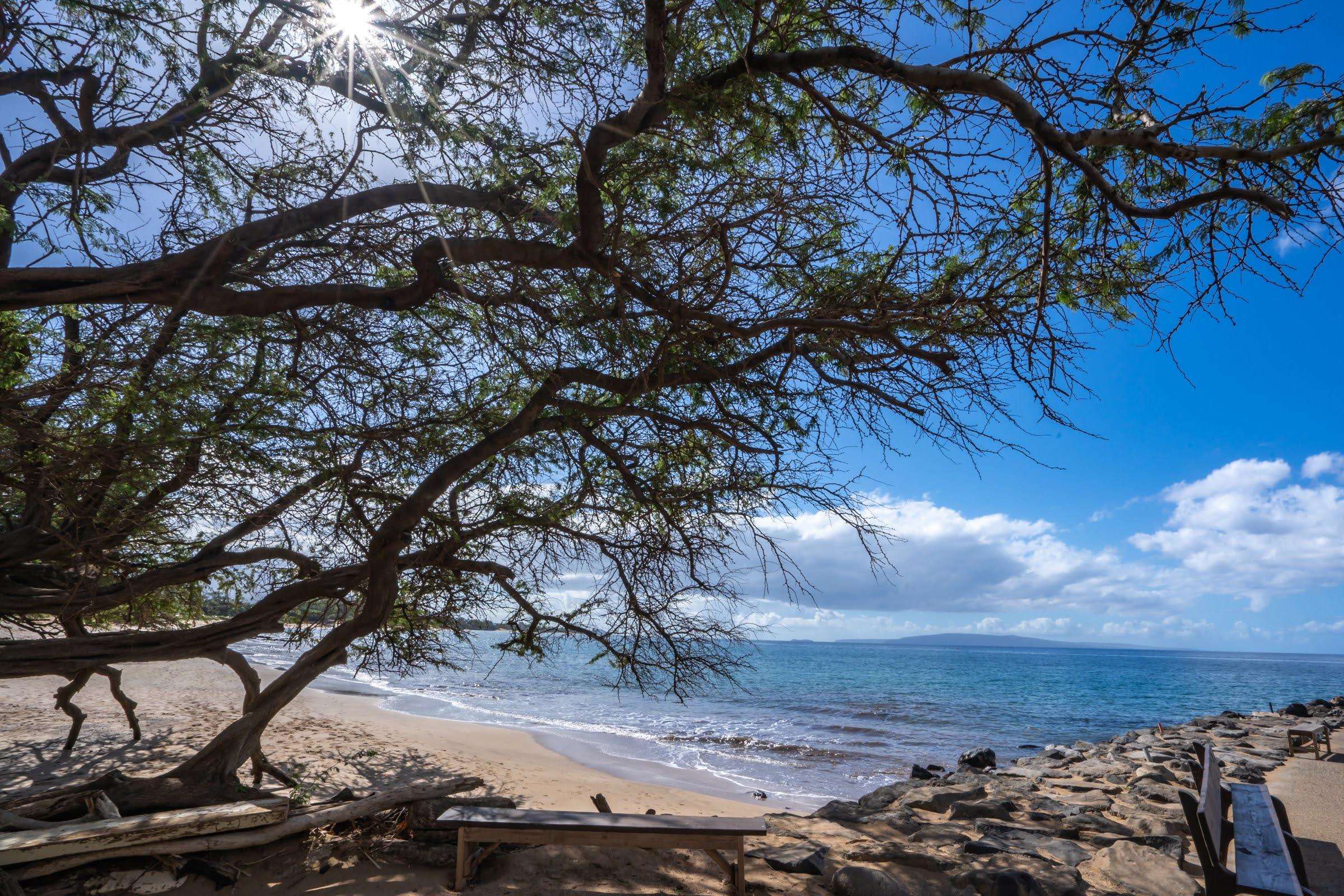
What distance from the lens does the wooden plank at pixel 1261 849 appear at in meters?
3.48

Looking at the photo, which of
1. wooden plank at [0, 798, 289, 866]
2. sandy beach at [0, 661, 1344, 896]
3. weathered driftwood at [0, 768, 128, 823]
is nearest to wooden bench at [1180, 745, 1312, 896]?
sandy beach at [0, 661, 1344, 896]

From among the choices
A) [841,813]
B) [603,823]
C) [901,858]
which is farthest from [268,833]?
[841,813]

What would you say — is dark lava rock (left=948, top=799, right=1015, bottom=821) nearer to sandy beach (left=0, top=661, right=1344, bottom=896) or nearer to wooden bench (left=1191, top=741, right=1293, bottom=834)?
sandy beach (left=0, top=661, right=1344, bottom=896)

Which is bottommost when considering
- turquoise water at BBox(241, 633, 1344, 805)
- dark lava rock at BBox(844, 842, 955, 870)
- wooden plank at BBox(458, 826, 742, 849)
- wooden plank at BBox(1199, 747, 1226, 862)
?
turquoise water at BBox(241, 633, 1344, 805)

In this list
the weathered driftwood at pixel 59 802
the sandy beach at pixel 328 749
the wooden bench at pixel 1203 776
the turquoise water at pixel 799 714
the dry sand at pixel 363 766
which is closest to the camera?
the wooden bench at pixel 1203 776

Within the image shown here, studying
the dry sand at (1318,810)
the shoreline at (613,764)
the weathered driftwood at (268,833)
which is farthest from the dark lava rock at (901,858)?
the shoreline at (613,764)

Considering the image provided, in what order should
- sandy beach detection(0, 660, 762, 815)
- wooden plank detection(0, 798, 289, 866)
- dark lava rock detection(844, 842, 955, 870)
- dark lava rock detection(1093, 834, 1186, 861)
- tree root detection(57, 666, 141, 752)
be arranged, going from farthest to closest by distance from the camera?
1. sandy beach detection(0, 660, 762, 815)
2. tree root detection(57, 666, 141, 752)
3. dark lava rock detection(1093, 834, 1186, 861)
4. dark lava rock detection(844, 842, 955, 870)
5. wooden plank detection(0, 798, 289, 866)

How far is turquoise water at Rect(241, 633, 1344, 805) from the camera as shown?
16000mm

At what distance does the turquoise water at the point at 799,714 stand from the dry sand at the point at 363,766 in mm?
1547

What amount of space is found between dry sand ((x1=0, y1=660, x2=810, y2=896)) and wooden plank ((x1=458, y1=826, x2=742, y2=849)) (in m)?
0.33

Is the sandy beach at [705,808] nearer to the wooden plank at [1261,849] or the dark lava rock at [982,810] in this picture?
the dark lava rock at [982,810]

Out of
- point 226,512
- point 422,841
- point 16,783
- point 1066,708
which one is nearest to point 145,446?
point 226,512

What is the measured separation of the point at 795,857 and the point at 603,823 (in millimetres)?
1587

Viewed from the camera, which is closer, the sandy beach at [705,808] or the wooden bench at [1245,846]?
the wooden bench at [1245,846]
